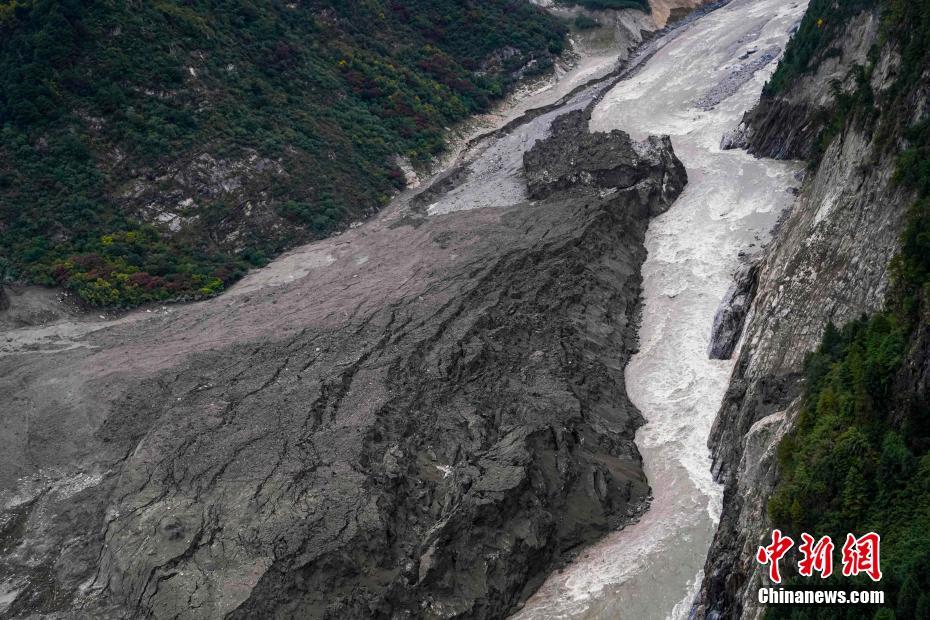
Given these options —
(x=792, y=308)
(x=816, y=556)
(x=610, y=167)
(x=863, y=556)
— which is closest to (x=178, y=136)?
(x=610, y=167)

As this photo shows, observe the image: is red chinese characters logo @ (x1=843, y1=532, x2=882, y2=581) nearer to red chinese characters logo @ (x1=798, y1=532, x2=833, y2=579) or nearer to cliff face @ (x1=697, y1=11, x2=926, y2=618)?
red chinese characters logo @ (x1=798, y1=532, x2=833, y2=579)

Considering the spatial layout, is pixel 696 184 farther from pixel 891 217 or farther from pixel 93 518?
pixel 93 518

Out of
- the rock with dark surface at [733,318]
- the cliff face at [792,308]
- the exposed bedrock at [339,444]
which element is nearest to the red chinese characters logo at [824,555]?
the cliff face at [792,308]

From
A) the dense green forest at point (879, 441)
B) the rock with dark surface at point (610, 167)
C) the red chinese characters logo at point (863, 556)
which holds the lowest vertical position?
the red chinese characters logo at point (863, 556)

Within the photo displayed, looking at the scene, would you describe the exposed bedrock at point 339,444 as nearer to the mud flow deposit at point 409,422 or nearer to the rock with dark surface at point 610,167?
the mud flow deposit at point 409,422

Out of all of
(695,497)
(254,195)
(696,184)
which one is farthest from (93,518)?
(696,184)

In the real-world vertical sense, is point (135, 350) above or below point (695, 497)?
above
